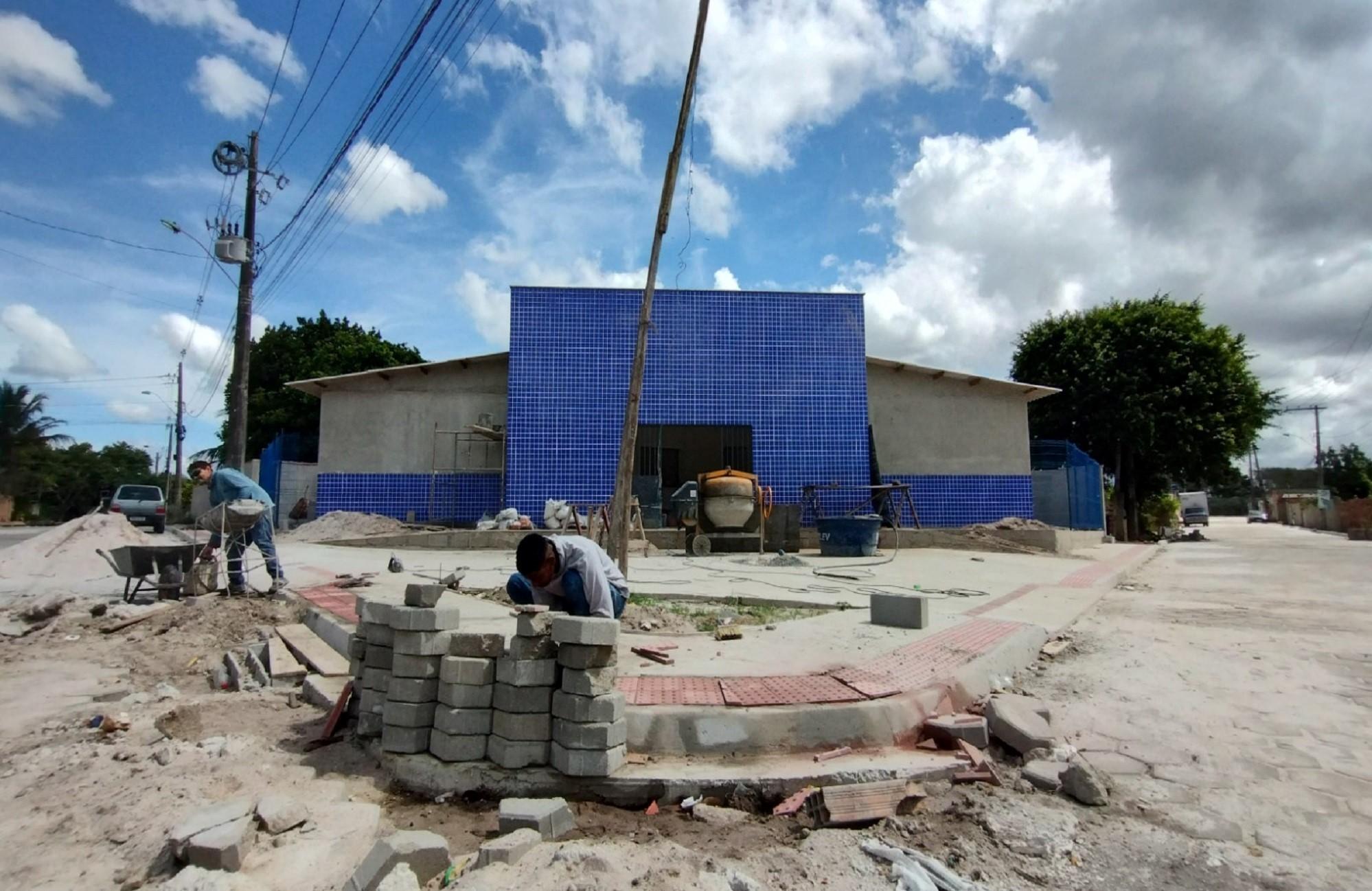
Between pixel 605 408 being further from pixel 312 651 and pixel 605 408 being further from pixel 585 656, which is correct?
pixel 585 656

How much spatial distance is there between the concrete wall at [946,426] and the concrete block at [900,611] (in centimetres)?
1434

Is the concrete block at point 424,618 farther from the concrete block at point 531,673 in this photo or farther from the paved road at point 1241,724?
the paved road at point 1241,724

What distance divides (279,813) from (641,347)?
17.1ft

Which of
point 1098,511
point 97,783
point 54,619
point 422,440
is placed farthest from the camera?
point 1098,511

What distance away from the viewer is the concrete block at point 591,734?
10.8 ft

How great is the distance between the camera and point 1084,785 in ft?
10.8

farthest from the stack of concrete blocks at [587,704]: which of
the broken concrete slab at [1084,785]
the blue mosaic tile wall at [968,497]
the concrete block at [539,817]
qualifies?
the blue mosaic tile wall at [968,497]

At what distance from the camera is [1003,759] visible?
12.5ft

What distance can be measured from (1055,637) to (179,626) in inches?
309

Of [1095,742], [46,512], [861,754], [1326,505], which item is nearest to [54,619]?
[861,754]

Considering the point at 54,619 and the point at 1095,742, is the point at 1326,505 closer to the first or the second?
the point at 1095,742

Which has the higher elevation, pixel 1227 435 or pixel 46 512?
pixel 1227 435

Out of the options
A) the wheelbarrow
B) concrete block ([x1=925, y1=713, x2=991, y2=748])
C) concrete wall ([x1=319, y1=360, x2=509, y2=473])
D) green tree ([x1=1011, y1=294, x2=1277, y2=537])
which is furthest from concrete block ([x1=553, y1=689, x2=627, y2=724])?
green tree ([x1=1011, y1=294, x2=1277, y2=537])

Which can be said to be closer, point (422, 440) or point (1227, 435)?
point (422, 440)
